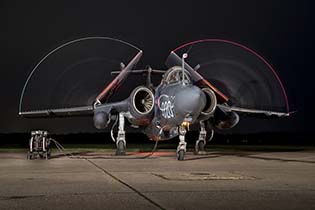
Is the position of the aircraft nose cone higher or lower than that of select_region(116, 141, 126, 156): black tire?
higher

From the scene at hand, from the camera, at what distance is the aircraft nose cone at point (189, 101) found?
815 inches

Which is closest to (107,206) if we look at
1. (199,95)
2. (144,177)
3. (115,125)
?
(144,177)

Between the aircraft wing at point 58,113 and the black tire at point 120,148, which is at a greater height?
the aircraft wing at point 58,113

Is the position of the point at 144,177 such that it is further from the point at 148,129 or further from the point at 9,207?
the point at 148,129

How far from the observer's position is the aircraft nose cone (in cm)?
2070

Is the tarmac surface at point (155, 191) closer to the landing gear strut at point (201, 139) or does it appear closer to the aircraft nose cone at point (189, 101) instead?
the aircraft nose cone at point (189, 101)

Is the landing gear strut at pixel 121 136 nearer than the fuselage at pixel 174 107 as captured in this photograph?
No

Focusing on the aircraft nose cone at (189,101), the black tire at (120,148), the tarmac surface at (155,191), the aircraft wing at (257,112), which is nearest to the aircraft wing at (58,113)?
the black tire at (120,148)

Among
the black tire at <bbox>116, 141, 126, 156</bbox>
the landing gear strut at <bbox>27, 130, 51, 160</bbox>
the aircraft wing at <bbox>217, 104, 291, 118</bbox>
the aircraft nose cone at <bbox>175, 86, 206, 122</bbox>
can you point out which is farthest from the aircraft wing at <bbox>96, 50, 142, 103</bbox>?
the aircraft nose cone at <bbox>175, 86, 206, 122</bbox>

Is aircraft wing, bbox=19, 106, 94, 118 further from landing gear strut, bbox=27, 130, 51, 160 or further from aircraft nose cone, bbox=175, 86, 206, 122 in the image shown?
aircraft nose cone, bbox=175, 86, 206, 122

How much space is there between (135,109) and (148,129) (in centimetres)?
242

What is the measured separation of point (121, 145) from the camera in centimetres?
2684

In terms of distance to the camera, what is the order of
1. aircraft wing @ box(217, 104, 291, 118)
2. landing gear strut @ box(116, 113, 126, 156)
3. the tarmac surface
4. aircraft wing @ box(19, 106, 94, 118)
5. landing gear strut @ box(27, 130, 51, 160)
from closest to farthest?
the tarmac surface
landing gear strut @ box(27, 130, 51, 160)
landing gear strut @ box(116, 113, 126, 156)
aircraft wing @ box(19, 106, 94, 118)
aircraft wing @ box(217, 104, 291, 118)

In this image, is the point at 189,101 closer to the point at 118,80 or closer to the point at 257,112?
the point at 118,80
